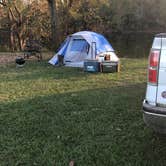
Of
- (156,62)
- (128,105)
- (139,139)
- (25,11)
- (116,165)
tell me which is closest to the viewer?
(156,62)

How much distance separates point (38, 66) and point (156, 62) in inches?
342

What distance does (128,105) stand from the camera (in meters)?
5.99

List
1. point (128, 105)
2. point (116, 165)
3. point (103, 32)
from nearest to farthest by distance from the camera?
point (116, 165) → point (128, 105) → point (103, 32)

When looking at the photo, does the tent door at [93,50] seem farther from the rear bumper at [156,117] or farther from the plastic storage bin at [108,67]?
the rear bumper at [156,117]

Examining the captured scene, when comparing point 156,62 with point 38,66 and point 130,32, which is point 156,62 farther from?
point 130,32

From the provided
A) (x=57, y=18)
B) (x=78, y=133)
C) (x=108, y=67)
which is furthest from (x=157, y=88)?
(x=57, y=18)

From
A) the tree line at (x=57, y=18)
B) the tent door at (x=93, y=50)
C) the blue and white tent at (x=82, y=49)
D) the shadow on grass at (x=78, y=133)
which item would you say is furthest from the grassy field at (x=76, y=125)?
the tree line at (x=57, y=18)

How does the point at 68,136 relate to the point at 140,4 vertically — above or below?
below

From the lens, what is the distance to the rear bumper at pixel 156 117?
3.32 metres

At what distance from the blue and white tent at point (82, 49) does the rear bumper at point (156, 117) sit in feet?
27.3

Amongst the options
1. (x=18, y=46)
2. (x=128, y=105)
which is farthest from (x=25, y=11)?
(x=128, y=105)

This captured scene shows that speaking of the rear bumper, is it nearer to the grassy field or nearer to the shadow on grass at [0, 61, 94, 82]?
the grassy field

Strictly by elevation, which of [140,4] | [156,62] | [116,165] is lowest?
[116,165]

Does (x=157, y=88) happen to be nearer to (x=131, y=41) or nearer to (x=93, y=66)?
(x=93, y=66)
